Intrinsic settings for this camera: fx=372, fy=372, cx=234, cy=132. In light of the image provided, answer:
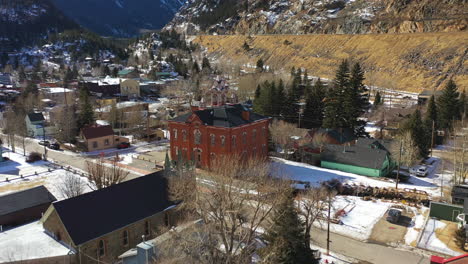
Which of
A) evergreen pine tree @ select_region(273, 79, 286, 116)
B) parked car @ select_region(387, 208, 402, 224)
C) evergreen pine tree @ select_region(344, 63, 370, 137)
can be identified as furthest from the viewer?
evergreen pine tree @ select_region(273, 79, 286, 116)

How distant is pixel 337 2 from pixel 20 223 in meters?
136

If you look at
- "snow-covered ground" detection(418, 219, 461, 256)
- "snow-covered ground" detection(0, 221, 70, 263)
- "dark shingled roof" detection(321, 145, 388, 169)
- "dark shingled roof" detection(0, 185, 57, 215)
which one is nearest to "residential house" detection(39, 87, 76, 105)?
"dark shingled roof" detection(0, 185, 57, 215)

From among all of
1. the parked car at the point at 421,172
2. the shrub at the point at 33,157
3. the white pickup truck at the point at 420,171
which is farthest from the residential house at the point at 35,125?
the parked car at the point at 421,172

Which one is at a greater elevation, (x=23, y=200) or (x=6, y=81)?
(x=6, y=81)

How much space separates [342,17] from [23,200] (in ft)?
408

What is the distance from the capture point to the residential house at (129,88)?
314ft

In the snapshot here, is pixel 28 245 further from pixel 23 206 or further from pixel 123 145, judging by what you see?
pixel 123 145

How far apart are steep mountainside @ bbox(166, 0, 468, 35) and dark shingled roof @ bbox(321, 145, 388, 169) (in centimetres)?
7854

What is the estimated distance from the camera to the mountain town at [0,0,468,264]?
21.4 meters

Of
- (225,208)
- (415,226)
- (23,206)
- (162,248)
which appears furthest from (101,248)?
(415,226)

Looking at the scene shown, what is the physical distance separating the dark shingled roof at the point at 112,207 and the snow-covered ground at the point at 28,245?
1.71 meters

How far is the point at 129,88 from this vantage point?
9675 centimetres

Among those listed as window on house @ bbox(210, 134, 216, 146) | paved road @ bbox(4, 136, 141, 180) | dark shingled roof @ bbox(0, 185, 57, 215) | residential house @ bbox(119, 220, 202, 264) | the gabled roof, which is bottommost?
paved road @ bbox(4, 136, 141, 180)

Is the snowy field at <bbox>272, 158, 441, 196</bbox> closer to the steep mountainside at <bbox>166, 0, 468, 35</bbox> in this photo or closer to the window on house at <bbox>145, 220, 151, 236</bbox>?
the window on house at <bbox>145, 220, 151, 236</bbox>
